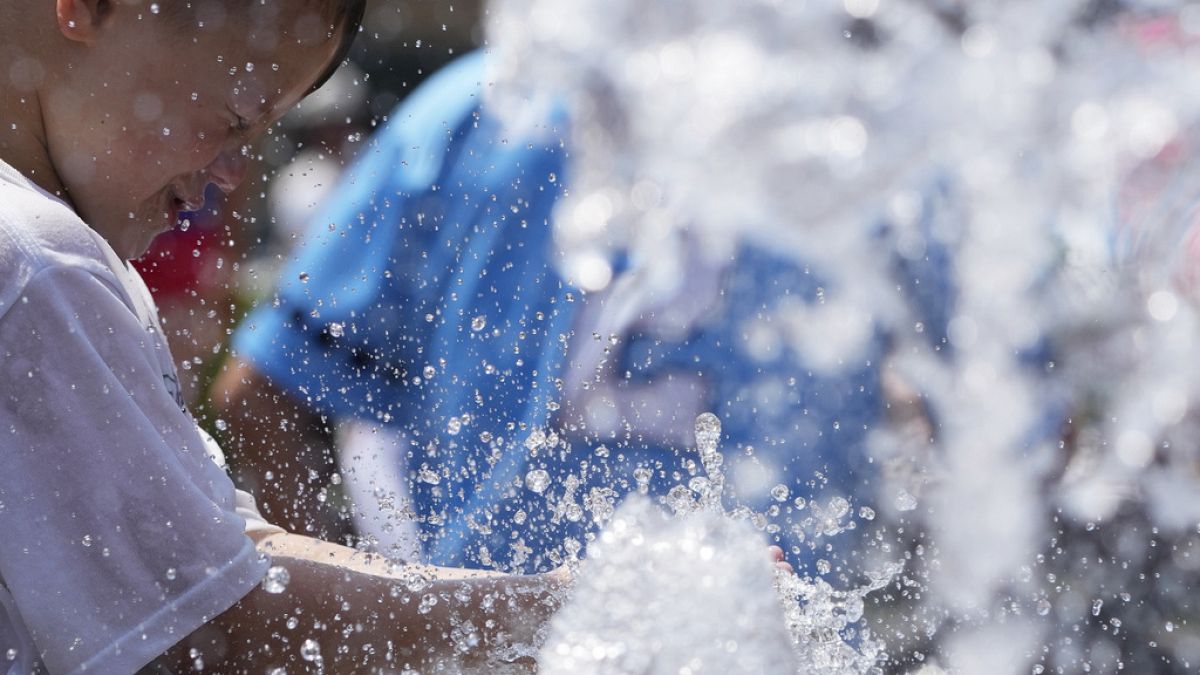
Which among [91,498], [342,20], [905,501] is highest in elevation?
[342,20]

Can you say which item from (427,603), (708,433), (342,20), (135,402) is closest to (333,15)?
(342,20)

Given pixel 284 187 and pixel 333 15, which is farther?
pixel 284 187

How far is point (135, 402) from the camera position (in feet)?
3.09

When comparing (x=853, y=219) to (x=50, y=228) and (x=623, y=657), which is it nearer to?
(x=623, y=657)

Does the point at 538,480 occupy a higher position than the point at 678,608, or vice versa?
the point at 678,608

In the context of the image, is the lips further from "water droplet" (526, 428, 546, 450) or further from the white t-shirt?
"water droplet" (526, 428, 546, 450)

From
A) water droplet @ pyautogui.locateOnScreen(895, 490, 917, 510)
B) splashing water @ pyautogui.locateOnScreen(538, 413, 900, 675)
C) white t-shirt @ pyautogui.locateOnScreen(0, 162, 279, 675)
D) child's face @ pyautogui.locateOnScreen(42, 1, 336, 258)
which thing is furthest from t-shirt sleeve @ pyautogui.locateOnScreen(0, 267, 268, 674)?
water droplet @ pyautogui.locateOnScreen(895, 490, 917, 510)

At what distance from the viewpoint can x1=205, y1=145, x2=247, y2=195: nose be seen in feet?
3.79

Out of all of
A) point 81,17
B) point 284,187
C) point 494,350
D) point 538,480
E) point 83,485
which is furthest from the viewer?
point 284,187

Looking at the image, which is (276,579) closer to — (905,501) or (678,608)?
(678,608)

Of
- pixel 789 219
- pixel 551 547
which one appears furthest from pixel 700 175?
pixel 551 547

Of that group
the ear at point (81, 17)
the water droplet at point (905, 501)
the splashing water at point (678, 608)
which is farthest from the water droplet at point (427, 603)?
the water droplet at point (905, 501)

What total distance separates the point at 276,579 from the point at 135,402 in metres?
0.19

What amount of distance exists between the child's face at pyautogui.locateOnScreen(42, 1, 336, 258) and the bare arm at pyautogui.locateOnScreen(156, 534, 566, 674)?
0.35m
